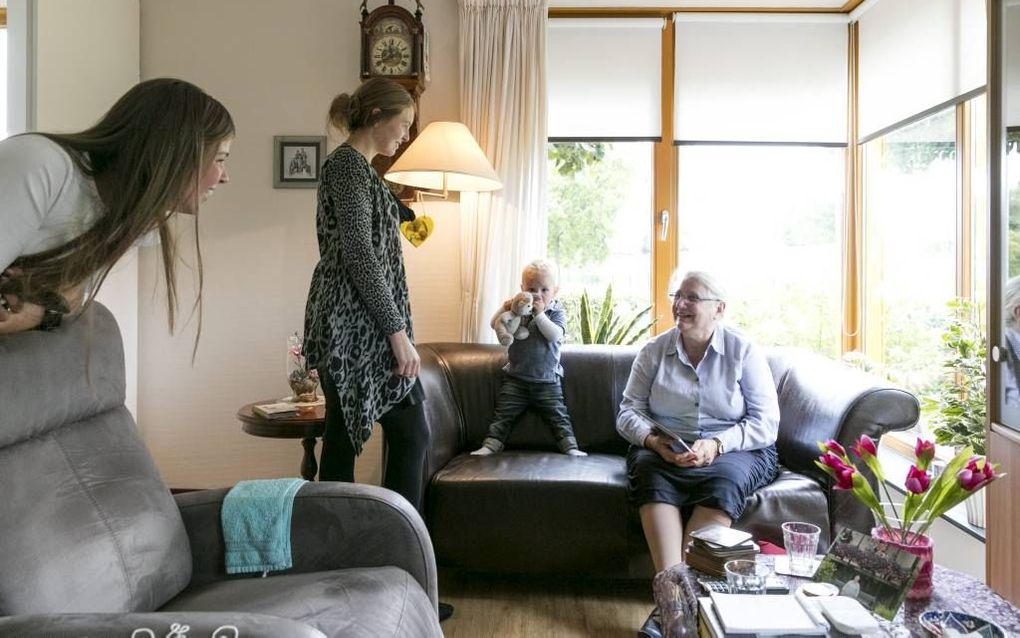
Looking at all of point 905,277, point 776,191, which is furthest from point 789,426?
point 776,191

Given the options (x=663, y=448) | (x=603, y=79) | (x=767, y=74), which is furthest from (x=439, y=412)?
(x=767, y=74)

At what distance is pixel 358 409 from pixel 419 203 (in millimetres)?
1832

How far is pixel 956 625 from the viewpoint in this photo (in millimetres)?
1319

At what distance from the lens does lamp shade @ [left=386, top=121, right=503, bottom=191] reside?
10.0ft

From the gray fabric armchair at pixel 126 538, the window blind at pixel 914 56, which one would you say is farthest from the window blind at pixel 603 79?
the gray fabric armchair at pixel 126 538

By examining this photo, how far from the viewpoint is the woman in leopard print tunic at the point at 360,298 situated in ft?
6.52

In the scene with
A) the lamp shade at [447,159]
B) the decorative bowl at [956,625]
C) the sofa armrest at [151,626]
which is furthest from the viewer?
the lamp shade at [447,159]

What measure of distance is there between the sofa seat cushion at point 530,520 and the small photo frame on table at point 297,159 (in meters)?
1.74

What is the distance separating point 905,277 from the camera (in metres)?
3.29

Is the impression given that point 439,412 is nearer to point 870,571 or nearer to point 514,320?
point 514,320

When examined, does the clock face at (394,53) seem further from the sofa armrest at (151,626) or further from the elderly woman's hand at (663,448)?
the sofa armrest at (151,626)

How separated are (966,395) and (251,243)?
10.0 ft

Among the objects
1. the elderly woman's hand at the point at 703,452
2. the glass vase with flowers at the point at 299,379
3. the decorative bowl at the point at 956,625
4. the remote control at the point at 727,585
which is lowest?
the remote control at the point at 727,585

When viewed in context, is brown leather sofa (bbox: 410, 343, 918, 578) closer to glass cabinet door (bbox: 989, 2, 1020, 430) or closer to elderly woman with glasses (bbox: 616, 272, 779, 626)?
elderly woman with glasses (bbox: 616, 272, 779, 626)
